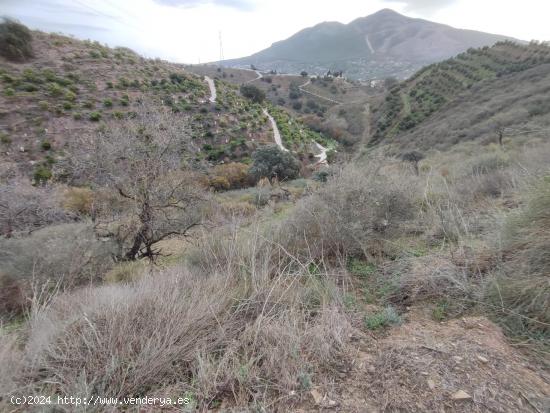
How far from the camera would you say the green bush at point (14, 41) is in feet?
84.8

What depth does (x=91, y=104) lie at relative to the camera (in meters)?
25.0

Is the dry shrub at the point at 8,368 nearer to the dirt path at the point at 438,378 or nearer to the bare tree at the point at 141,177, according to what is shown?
the dirt path at the point at 438,378

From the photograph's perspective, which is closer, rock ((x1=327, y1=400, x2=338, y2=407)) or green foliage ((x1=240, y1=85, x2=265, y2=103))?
rock ((x1=327, y1=400, x2=338, y2=407))

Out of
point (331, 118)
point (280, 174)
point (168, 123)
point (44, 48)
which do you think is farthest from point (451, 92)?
point (44, 48)

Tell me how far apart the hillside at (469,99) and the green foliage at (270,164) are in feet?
40.1

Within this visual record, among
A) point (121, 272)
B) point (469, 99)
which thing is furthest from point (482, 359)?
point (469, 99)

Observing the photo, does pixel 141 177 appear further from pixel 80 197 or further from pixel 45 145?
pixel 45 145

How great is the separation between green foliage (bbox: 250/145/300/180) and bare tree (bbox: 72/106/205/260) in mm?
15260

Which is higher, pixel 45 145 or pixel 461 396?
pixel 461 396

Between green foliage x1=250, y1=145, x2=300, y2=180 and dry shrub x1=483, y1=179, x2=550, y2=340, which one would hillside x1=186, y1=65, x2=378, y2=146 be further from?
dry shrub x1=483, y1=179, x2=550, y2=340

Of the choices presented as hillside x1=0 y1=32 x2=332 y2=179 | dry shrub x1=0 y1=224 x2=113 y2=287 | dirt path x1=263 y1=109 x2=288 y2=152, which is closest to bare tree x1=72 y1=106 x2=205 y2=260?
dry shrub x1=0 y1=224 x2=113 y2=287

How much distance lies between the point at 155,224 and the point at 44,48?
33.4 meters

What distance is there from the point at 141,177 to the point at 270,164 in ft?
55.1

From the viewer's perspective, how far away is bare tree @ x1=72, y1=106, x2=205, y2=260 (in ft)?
22.4
